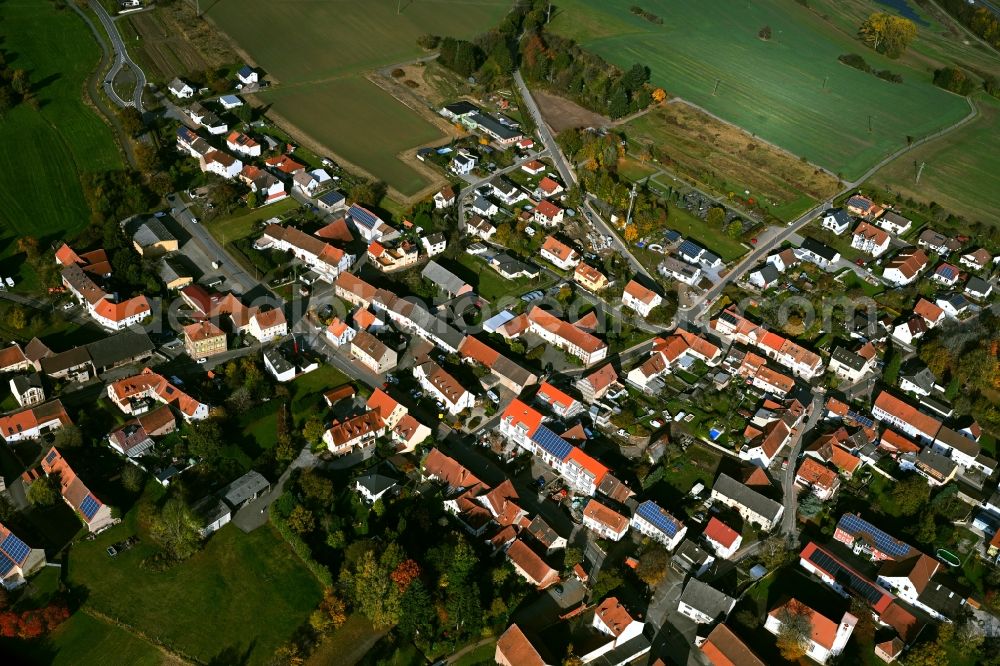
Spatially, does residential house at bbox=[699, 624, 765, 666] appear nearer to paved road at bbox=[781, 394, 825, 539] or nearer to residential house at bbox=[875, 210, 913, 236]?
paved road at bbox=[781, 394, 825, 539]

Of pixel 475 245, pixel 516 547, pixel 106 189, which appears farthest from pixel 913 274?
A: pixel 106 189

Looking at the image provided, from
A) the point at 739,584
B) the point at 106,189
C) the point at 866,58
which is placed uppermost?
the point at 866,58

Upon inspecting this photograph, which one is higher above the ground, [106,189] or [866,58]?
[866,58]

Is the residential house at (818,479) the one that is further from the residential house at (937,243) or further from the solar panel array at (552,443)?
the residential house at (937,243)

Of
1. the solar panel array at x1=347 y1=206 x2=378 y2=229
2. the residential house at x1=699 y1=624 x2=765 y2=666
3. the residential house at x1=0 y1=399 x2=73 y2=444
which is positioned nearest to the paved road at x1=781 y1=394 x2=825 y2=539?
the residential house at x1=699 y1=624 x2=765 y2=666

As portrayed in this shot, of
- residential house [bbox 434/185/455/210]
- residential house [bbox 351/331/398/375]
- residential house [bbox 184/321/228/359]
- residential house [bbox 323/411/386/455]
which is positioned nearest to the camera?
residential house [bbox 323/411/386/455]

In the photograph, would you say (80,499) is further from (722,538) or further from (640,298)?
(640,298)

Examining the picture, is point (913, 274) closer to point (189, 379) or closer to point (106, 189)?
point (189, 379)
